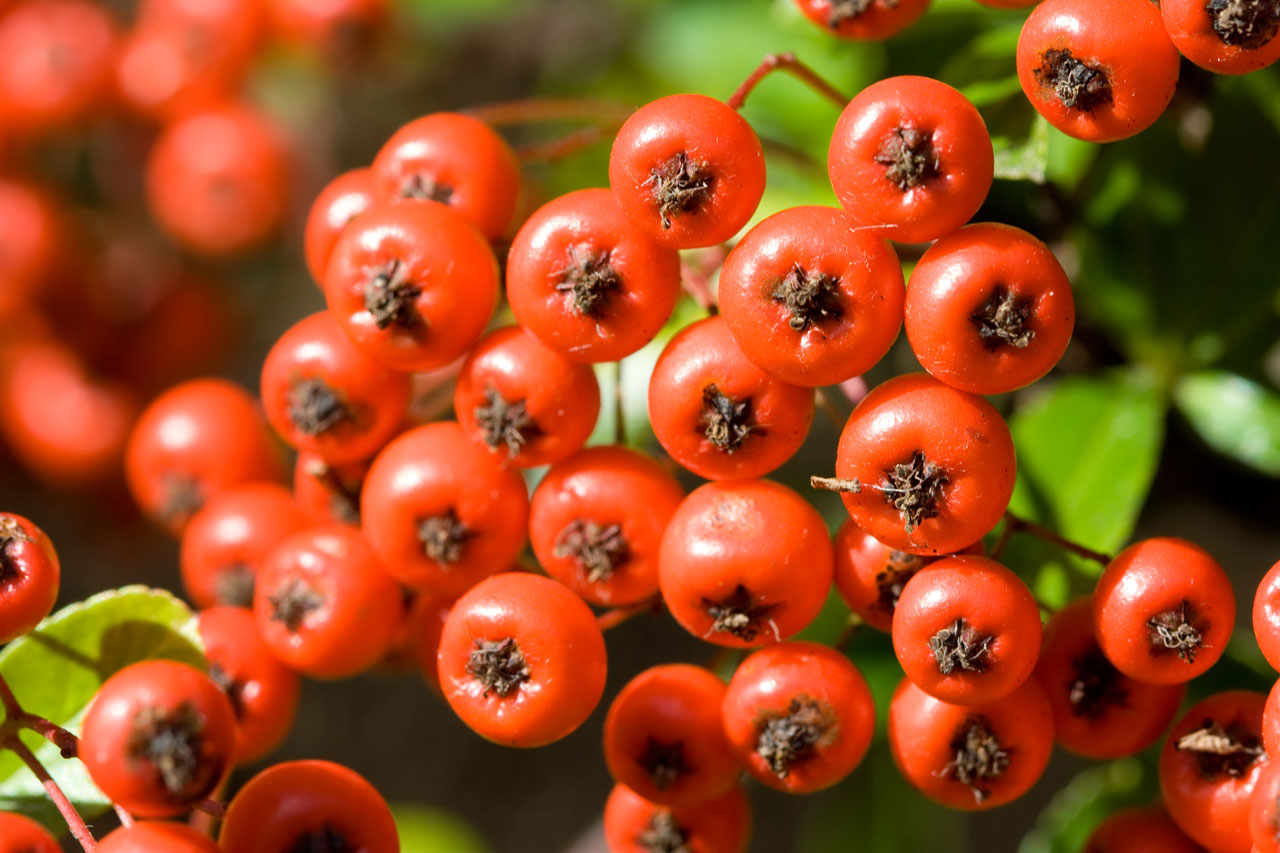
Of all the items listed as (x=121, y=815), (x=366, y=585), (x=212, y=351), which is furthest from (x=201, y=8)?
(x=121, y=815)

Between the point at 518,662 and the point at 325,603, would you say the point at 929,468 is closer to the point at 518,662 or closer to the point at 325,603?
the point at 518,662

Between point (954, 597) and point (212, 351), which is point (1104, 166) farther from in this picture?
point (212, 351)

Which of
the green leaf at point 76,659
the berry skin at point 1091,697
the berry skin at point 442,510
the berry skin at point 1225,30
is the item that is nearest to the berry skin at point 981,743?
the berry skin at point 1091,697

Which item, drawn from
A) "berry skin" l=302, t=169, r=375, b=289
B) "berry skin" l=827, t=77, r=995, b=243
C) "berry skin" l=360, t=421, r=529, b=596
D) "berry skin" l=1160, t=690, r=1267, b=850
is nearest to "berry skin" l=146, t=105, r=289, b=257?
"berry skin" l=302, t=169, r=375, b=289

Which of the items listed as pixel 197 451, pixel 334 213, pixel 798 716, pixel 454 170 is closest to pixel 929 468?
pixel 798 716

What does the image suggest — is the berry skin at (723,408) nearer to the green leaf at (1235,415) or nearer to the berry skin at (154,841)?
the berry skin at (154,841)

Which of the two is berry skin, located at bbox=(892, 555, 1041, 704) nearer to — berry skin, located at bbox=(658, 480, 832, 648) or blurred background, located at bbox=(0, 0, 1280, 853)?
berry skin, located at bbox=(658, 480, 832, 648)
